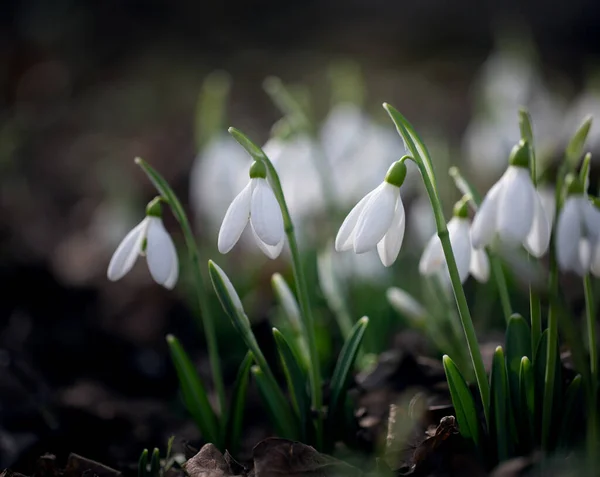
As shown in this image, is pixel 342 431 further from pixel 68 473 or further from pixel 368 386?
pixel 68 473

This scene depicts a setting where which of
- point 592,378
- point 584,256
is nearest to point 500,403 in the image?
point 592,378

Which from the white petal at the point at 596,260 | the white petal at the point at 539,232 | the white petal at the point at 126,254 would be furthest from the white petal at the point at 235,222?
the white petal at the point at 596,260

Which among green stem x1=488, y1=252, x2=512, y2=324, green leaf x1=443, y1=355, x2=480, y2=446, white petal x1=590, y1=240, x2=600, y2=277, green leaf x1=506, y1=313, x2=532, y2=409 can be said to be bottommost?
green leaf x1=443, y1=355, x2=480, y2=446

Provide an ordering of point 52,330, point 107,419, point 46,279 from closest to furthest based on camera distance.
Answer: point 107,419
point 52,330
point 46,279

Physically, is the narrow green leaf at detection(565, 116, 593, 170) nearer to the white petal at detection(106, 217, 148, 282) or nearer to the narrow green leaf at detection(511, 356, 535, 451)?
the narrow green leaf at detection(511, 356, 535, 451)

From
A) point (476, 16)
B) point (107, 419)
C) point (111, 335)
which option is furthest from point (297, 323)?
point (476, 16)

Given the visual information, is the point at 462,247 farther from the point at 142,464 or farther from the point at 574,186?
the point at 142,464

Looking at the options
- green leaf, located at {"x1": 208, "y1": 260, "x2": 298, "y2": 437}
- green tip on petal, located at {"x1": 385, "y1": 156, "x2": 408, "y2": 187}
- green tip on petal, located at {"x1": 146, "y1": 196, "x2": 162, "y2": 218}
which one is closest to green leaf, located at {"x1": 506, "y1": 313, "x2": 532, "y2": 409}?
green tip on petal, located at {"x1": 385, "y1": 156, "x2": 408, "y2": 187}
